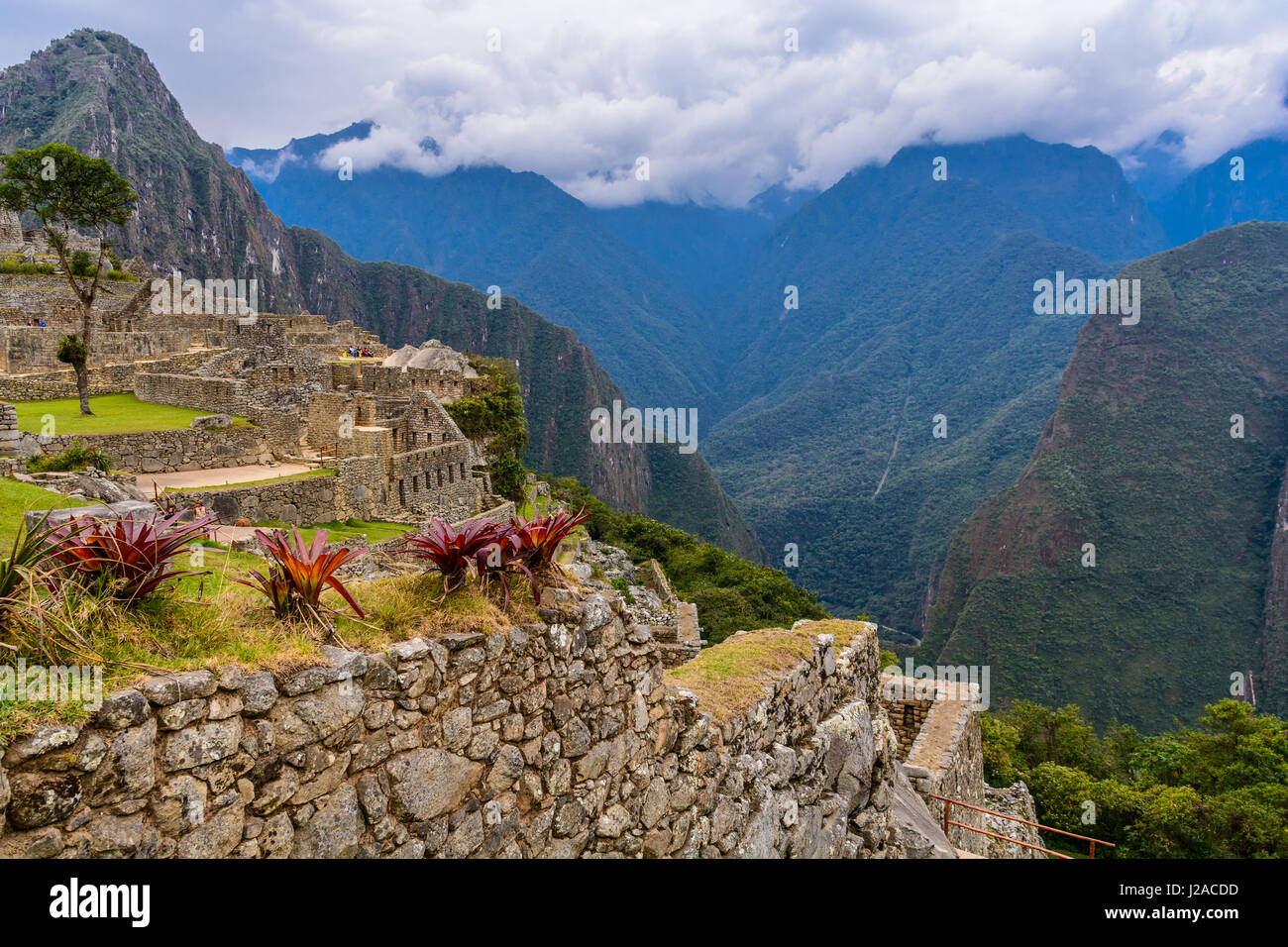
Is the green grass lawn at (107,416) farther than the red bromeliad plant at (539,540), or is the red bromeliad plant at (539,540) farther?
the green grass lawn at (107,416)

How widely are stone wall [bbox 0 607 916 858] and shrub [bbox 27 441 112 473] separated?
471 inches

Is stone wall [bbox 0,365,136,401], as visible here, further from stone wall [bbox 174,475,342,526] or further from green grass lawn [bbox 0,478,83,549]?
green grass lawn [bbox 0,478,83,549]

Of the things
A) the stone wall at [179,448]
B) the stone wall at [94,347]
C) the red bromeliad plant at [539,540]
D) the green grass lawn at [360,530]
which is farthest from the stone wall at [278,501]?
the stone wall at [94,347]

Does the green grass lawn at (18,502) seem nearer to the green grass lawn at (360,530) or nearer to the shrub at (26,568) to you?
the shrub at (26,568)

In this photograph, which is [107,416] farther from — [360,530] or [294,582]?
[294,582]

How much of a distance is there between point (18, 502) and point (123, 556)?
6098mm

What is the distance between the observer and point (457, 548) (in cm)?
427

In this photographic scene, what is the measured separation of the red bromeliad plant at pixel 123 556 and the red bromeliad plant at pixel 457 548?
128 cm

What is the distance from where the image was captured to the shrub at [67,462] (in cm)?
1185

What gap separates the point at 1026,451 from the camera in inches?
6142

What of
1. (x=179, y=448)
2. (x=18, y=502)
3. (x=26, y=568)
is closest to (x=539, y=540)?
(x=26, y=568)
